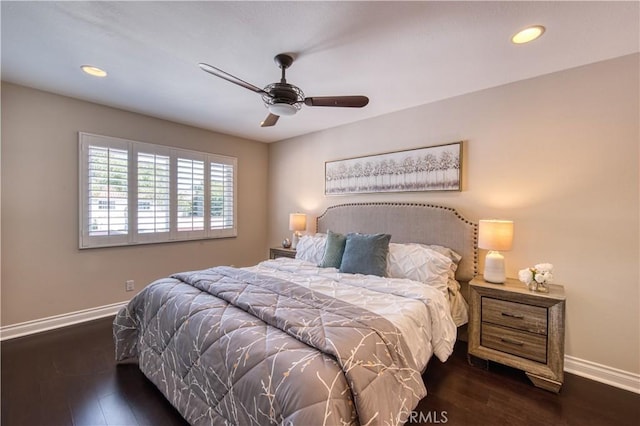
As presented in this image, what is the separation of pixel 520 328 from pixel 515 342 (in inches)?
4.9

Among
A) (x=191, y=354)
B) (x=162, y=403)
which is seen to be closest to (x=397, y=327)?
(x=191, y=354)

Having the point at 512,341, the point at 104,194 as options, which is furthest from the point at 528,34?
the point at 104,194

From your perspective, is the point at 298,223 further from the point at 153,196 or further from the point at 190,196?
the point at 153,196

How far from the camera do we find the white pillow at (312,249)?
3350 millimetres

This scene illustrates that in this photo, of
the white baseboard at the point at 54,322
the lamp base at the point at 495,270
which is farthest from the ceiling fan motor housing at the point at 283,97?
the white baseboard at the point at 54,322

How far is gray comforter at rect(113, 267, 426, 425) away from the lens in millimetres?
1193

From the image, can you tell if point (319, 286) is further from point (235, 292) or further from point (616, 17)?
point (616, 17)

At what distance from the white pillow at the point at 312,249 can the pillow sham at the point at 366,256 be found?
1.75 feet

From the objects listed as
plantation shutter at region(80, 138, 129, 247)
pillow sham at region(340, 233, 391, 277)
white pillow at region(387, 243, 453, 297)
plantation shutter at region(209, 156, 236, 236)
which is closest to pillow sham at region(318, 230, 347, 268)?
pillow sham at region(340, 233, 391, 277)

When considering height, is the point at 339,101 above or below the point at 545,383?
above

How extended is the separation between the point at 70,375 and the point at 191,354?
1.37 meters

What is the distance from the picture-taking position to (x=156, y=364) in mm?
2012

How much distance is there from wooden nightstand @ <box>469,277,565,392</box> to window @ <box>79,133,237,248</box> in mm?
3677

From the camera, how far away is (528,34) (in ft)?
6.28
